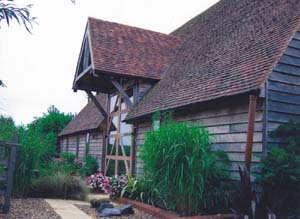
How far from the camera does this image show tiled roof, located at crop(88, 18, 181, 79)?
10375mm

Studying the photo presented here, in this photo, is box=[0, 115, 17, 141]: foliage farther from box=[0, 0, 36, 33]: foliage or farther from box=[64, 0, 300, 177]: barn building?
box=[0, 0, 36, 33]: foliage

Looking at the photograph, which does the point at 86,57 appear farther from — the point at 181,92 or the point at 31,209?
the point at 31,209

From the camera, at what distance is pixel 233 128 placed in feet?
21.1

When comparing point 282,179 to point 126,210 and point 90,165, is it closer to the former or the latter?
point 126,210

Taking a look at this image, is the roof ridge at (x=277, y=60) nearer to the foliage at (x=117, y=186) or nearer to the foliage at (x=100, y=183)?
the foliage at (x=117, y=186)

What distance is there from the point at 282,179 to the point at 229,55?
3444mm

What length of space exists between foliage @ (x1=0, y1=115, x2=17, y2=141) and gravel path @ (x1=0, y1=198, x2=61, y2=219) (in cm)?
154

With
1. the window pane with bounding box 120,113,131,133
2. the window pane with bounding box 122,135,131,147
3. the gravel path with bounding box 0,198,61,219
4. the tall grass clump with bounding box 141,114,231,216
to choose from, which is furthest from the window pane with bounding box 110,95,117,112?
the tall grass clump with bounding box 141,114,231,216

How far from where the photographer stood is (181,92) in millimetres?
8109

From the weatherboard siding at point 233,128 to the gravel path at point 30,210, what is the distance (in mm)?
3249

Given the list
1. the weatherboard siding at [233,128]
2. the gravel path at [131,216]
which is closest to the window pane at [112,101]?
the weatherboard siding at [233,128]

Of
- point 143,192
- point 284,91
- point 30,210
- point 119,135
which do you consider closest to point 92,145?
point 119,135

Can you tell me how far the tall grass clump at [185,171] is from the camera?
5363 millimetres

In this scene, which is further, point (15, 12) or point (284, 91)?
point (284, 91)
